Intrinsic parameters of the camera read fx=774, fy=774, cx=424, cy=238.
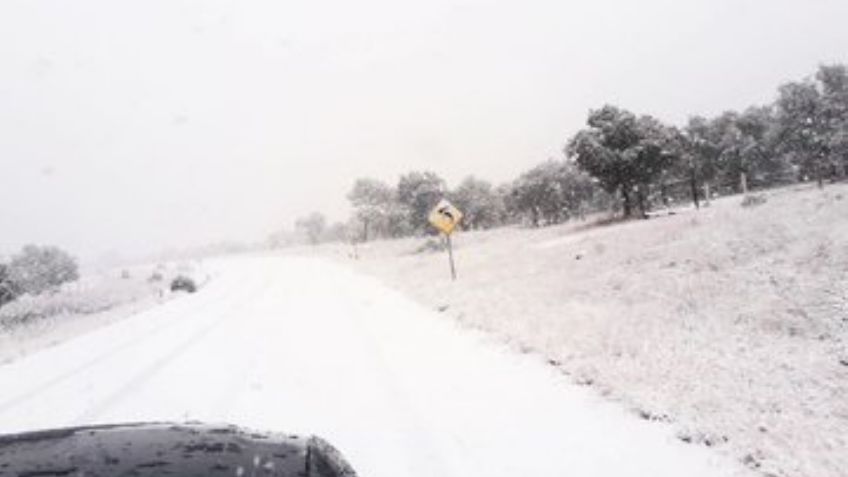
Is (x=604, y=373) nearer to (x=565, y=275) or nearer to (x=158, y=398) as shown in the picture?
(x=158, y=398)

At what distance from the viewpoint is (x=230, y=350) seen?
15.0 metres

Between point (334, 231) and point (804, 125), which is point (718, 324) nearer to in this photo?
point (804, 125)

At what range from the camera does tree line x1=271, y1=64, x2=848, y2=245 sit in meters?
46.8

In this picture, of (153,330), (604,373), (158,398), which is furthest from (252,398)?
(153,330)

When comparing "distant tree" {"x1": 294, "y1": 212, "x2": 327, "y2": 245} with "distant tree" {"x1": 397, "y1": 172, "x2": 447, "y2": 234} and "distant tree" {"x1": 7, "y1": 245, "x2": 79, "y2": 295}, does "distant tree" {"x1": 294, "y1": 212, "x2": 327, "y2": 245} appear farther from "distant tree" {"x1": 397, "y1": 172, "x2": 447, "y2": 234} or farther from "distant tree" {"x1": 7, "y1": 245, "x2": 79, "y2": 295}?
"distant tree" {"x1": 397, "y1": 172, "x2": 447, "y2": 234}

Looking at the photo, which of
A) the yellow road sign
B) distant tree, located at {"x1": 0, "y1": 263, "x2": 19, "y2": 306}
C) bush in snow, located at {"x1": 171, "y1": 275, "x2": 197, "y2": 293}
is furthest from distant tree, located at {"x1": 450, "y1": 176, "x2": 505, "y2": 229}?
the yellow road sign

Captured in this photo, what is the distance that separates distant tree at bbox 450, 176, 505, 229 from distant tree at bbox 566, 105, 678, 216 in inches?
2910

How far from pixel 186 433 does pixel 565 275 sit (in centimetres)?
1914

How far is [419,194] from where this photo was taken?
89.9 meters

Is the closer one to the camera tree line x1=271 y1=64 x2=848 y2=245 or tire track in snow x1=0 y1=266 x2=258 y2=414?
tire track in snow x1=0 y1=266 x2=258 y2=414

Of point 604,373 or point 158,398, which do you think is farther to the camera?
point 158,398

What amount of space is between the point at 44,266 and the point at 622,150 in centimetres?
9728

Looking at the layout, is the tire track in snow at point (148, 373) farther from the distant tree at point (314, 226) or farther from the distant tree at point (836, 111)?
the distant tree at point (314, 226)

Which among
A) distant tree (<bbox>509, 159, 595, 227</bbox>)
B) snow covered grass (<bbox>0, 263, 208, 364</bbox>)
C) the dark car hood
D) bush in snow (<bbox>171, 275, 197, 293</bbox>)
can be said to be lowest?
snow covered grass (<bbox>0, 263, 208, 364</bbox>)
